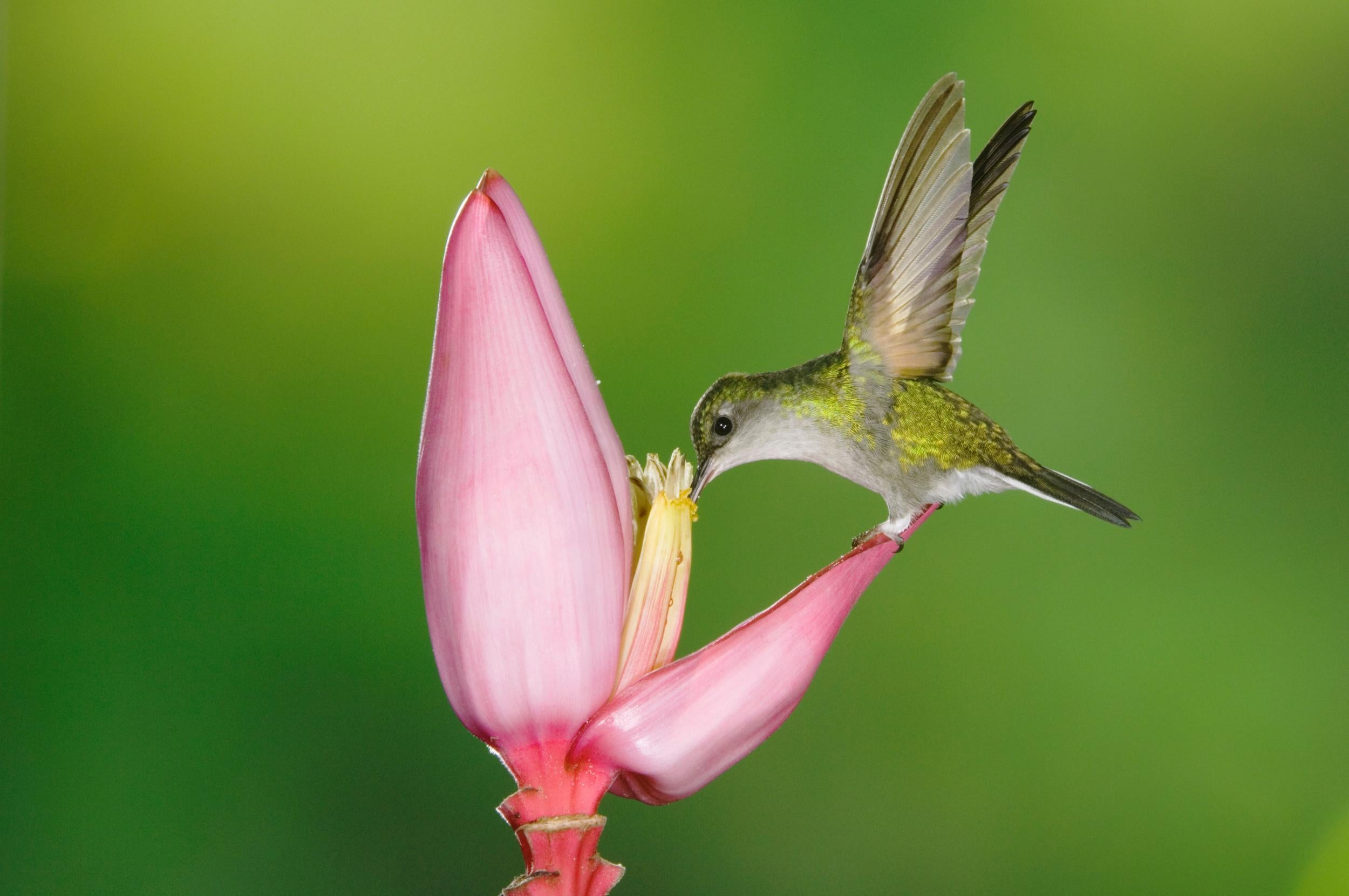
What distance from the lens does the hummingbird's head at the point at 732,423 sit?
289 millimetres

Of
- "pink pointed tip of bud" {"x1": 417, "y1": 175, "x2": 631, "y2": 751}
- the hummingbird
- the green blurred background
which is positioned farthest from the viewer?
the green blurred background

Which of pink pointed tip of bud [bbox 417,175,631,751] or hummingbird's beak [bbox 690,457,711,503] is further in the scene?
hummingbird's beak [bbox 690,457,711,503]

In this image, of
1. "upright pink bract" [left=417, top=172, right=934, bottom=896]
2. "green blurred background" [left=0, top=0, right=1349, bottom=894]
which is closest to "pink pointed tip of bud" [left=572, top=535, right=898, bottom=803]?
"upright pink bract" [left=417, top=172, right=934, bottom=896]

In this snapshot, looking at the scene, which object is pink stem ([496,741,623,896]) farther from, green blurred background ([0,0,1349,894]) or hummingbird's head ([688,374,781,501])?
green blurred background ([0,0,1349,894])

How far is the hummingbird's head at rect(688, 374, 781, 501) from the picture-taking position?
0.29 m

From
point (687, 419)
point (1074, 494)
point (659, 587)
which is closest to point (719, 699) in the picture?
point (659, 587)

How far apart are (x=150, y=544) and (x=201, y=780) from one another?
0.15 m

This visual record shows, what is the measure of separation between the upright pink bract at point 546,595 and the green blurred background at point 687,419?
0.46m

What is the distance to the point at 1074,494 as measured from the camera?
0.29m

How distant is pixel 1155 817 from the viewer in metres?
0.65

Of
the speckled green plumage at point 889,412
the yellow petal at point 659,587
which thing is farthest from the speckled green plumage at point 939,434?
the yellow petal at point 659,587

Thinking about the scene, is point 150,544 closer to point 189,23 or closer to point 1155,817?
point 189,23

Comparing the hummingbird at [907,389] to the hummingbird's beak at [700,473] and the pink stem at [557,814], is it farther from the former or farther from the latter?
the pink stem at [557,814]

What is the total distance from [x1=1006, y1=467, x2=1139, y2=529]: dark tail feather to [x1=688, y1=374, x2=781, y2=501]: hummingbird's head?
71 millimetres
